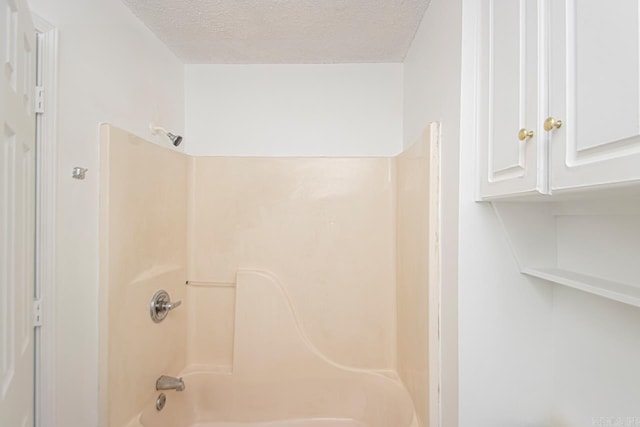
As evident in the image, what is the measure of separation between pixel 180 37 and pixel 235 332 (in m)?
1.85

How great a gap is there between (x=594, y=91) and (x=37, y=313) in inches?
66.4

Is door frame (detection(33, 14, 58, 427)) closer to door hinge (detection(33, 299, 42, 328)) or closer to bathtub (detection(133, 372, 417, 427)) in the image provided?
door hinge (detection(33, 299, 42, 328))

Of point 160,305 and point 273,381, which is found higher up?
point 160,305

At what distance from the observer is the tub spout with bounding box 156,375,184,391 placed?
178 centimetres

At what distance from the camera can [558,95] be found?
708mm

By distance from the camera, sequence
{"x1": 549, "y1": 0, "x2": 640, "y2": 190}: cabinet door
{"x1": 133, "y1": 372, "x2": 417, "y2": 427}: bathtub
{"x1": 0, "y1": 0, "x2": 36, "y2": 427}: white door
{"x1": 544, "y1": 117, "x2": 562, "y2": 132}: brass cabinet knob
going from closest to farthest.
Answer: {"x1": 549, "y1": 0, "x2": 640, "y2": 190}: cabinet door → {"x1": 544, "y1": 117, "x2": 562, "y2": 132}: brass cabinet knob → {"x1": 0, "y1": 0, "x2": 36, "y2": 427}: white door → {"x1": 133, "y1": 372, "x2": 417, "y2": 427}: bathtub

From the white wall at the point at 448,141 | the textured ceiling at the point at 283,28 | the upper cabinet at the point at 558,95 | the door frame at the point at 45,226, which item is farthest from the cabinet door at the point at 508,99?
the door frame at the point at 45,226

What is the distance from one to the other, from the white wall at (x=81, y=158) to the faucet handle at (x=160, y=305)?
0.38 meters

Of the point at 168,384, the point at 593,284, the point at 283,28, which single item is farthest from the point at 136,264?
the point at 593,284

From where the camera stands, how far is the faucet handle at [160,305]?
175cm

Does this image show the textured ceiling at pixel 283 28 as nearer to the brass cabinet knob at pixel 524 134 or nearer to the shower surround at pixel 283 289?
the shower surround at pixel 283 289

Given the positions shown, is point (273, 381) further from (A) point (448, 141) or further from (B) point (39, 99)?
(B) point (39, 99)

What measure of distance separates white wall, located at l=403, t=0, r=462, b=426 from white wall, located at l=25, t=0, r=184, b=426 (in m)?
1.47

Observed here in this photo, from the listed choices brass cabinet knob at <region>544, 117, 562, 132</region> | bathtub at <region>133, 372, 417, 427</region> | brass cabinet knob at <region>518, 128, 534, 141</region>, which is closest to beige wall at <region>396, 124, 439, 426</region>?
bathtub at <region>133, 372, 417, 427</region>
